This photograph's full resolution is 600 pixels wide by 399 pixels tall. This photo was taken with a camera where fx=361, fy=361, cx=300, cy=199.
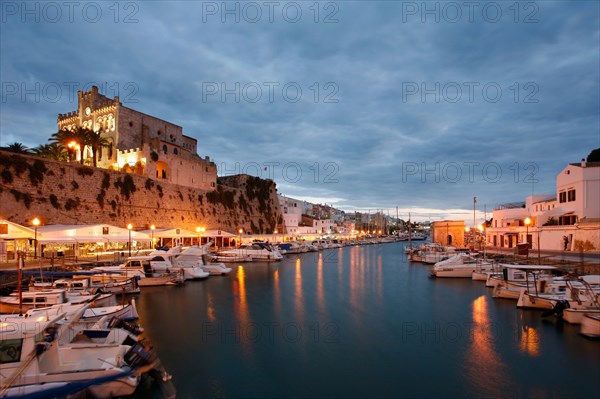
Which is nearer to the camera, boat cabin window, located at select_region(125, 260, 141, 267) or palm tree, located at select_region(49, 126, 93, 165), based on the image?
boat cabin window, located at select_region(125, 260, 141, 267)

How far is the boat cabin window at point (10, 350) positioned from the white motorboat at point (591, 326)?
16282mm

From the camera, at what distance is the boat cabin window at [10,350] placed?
697cm

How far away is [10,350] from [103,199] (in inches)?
1055

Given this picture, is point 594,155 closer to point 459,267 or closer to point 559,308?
point 459,267

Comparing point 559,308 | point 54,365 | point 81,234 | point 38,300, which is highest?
point 81,234

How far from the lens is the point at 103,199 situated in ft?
102

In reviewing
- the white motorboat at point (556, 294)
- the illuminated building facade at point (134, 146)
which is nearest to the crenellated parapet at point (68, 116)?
the illuminated building facade at point (134, 146)

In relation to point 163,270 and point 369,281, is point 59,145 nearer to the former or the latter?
point 163,270

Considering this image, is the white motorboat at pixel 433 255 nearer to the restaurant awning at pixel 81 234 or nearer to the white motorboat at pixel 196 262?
the white motorboat at pixel 196 262

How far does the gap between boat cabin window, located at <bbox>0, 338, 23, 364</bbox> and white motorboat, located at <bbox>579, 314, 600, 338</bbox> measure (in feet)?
53.4

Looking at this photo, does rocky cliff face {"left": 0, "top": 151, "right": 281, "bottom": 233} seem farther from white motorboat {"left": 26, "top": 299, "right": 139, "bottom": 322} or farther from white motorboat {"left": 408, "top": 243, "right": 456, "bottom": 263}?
Result: white motorboat {"left": 408, "top": 243, "right": 456, "bottom": 263}

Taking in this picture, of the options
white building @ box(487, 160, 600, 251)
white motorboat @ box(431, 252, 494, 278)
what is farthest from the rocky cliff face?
white building @ box(487, 160, 600, 251)

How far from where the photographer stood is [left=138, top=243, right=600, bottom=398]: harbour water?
914 centimetres

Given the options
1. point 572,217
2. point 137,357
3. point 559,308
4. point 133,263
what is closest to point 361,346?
point 137,357
